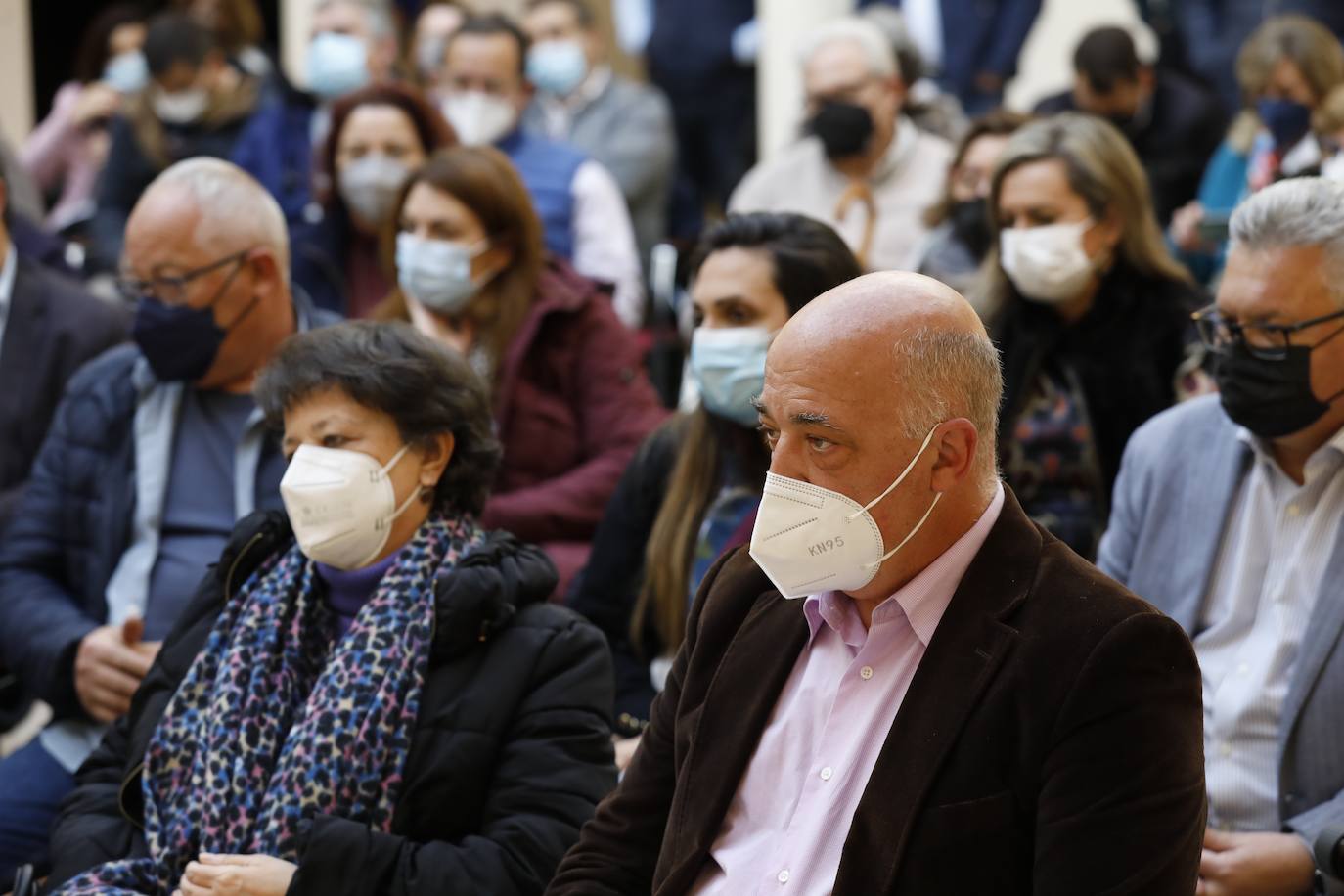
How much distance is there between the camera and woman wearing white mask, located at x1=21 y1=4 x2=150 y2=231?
Result: 9.00 metres

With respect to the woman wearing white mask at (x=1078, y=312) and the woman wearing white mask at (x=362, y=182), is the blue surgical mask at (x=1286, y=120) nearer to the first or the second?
the woman wearing white mask at (x=1078, y=312)

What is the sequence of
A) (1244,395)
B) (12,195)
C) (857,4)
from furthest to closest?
(857,4), (12,195), (1244,395)

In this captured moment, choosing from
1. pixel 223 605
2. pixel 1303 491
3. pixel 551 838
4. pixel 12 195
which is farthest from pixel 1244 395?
pixel 12 195

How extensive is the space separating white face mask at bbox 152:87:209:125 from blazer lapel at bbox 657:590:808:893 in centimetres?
573

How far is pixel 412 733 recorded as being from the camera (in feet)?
10.5

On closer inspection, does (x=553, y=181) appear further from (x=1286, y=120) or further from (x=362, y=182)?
(x=1286, y=120)

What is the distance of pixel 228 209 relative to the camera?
458 cm

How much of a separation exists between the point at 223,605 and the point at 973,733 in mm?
1709

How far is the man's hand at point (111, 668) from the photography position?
4035mm

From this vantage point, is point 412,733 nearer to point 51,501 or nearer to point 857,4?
point 51,501

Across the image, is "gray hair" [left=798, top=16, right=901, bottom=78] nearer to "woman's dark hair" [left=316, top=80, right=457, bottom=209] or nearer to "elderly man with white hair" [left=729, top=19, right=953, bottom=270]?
"elderly man with white hair" [left=729, top=19, right=953, bottom=270]

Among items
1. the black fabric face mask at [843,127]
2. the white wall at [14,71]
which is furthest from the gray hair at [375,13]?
the black fabric face mask at [843,127]

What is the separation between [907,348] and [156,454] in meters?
2.47

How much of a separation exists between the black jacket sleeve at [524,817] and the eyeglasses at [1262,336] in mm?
1339
